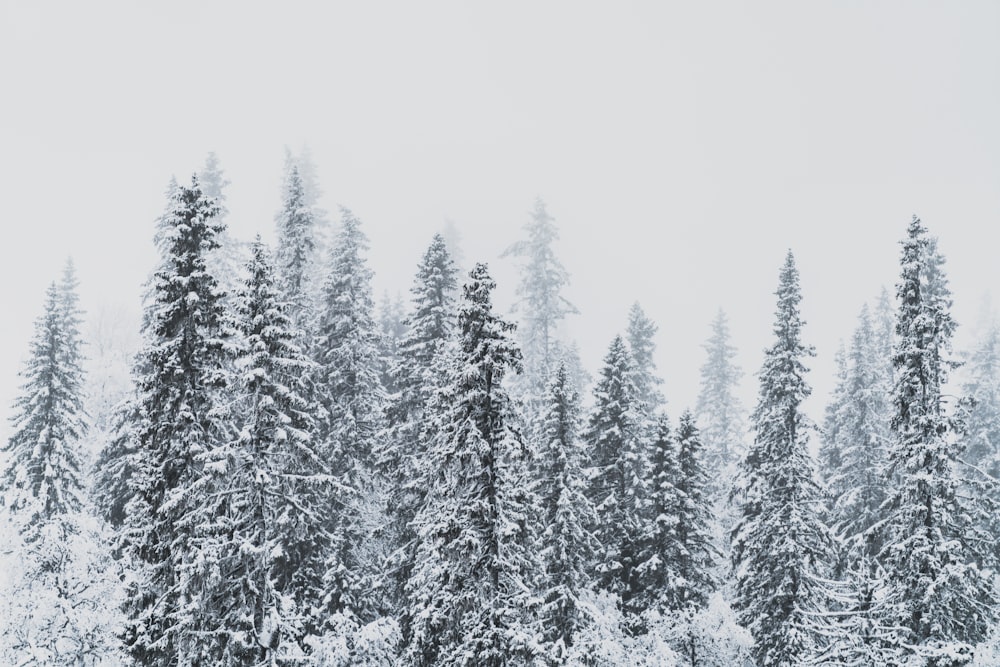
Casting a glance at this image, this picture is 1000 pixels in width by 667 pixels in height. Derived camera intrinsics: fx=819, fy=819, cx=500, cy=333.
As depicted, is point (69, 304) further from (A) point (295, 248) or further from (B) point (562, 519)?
(B) point (562, 519)

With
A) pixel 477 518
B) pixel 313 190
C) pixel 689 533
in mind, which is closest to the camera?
pixel 477 518

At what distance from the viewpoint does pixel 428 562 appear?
23.2 meters

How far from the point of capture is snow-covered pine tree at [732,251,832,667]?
31656mm

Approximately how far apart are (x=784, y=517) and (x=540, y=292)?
115 ft

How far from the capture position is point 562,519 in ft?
97.9

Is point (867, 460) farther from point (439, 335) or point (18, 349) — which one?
point (18, 349)

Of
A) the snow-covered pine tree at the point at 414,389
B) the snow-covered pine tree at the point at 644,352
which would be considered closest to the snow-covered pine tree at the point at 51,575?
the snow-covered pine tree at the point at 414,389

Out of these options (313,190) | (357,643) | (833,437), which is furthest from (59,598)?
(313,190)

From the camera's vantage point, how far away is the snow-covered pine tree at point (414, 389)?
30.6 meters

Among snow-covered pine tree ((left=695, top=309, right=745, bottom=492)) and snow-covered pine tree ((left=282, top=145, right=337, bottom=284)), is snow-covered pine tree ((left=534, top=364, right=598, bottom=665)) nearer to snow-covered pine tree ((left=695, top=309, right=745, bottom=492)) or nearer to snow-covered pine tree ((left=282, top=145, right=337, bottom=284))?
snow-covered pine tree ((left=695, top=309, right=745, bottom=492))

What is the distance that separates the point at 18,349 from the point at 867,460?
12769 cm

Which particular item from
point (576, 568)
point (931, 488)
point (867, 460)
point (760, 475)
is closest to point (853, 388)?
point (867, 460)

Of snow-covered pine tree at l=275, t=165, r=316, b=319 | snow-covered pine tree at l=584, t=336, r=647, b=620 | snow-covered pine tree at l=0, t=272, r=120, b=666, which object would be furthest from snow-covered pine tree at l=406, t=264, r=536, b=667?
snow-covered pine tree at l=275, t=165, r=316, b=319

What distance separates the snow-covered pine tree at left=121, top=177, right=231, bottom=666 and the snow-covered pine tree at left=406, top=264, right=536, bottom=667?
234 inches
